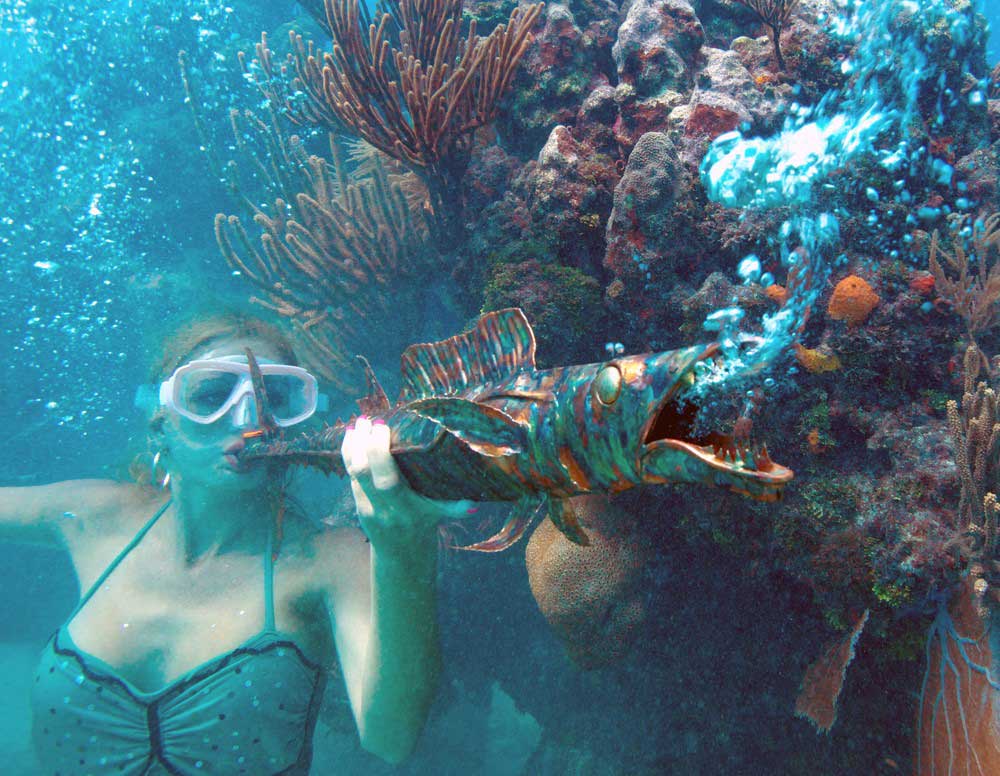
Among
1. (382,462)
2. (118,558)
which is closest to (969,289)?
(382,462)

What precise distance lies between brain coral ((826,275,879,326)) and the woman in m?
2.27

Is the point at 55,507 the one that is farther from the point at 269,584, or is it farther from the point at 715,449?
the point at 715,449

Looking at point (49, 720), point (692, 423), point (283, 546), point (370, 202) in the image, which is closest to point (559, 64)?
point (370, 202)

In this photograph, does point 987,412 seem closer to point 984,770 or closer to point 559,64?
point 984,770

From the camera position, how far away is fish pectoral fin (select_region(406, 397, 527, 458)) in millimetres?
1457

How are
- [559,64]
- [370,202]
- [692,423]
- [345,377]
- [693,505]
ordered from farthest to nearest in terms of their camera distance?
[345,377]
[370,202]
[559,64]
[693,505]
[692,423]

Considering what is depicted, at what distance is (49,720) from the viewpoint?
2.80 metres

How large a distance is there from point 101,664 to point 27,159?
14.7m

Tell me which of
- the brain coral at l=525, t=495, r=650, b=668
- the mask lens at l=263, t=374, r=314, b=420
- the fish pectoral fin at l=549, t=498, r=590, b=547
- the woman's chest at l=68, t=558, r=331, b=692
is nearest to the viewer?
the fish pectoral fin at l=549, t=498, r=590, b=547

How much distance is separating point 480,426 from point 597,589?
2.18 metres

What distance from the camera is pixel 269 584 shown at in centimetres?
309

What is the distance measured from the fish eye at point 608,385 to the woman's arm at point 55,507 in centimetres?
407

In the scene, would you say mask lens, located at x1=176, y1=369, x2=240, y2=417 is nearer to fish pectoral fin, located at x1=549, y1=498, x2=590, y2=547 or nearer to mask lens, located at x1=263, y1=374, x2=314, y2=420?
mask lens, located at x1=263, y1=374, x2=314, y2=420

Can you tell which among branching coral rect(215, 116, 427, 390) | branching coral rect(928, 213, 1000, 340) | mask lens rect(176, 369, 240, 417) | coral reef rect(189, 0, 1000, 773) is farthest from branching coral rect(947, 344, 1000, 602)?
branching coral rect(215, 116, 427, 390)
